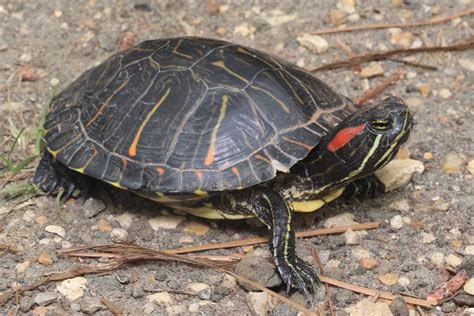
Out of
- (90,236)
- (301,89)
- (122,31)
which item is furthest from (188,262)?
(122,31)

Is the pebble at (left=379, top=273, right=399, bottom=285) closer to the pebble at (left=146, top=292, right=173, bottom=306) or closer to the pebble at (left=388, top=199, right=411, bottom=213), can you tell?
the pebble at (left=388, top=199, right=411, bottom=213)

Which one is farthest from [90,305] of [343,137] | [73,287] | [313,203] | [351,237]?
[343,137]

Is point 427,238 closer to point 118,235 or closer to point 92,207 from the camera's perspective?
point 118,235

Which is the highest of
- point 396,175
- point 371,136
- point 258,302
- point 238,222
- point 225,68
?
point 225,68

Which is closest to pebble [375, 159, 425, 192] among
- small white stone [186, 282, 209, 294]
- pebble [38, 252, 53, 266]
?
small white stone [186, 282, 209, 294]

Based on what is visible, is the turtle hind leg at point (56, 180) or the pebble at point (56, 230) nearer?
the pebble at point (56, 230)

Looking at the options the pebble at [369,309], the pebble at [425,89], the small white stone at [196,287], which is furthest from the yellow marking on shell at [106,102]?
the pebble at [425,89]

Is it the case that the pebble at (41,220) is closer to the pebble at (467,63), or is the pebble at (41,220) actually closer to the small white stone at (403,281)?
the small white stone at (403,281)
